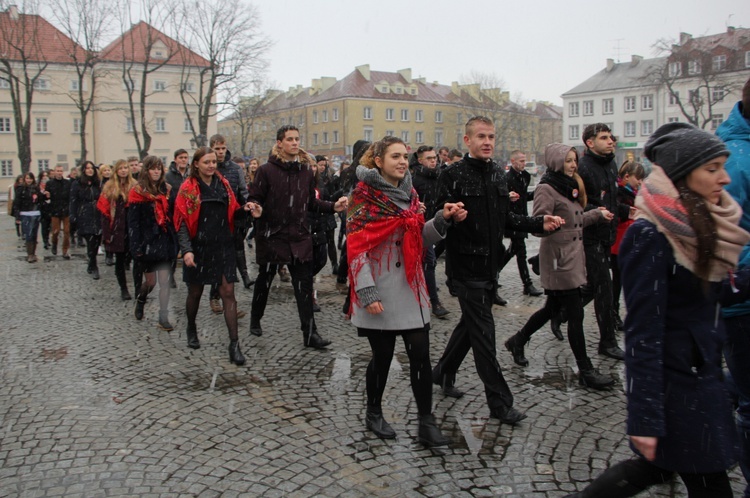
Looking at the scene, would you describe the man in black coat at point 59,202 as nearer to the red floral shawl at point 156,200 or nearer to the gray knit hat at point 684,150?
the red floral shawl at point 156,200

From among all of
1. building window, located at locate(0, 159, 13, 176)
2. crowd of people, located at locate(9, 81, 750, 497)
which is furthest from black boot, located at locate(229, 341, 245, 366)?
building window, located at locate(0, 159, 13, 176)

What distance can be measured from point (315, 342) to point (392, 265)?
8.69ft

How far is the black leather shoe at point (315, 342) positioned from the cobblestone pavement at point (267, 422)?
147 mm

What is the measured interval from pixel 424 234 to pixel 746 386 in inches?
82.6

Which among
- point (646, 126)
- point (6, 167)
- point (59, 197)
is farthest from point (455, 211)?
point (646, 126)

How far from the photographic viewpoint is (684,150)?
2.53 metres

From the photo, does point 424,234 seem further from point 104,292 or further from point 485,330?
point 104,292

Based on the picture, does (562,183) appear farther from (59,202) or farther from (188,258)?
(59,202)

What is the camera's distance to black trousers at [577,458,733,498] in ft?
8.13

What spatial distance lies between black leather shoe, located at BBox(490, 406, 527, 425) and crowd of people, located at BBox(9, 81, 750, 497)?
19 mm

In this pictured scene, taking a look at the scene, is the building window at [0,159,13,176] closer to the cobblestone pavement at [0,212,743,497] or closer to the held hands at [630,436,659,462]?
the cobblestone pavement at [0,212,743,497]

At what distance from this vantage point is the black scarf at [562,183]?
5.77 m

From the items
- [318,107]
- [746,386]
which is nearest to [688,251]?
[746,386]

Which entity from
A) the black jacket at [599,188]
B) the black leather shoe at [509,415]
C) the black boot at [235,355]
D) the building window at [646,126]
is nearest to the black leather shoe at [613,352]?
the black jacket at [599,188]
